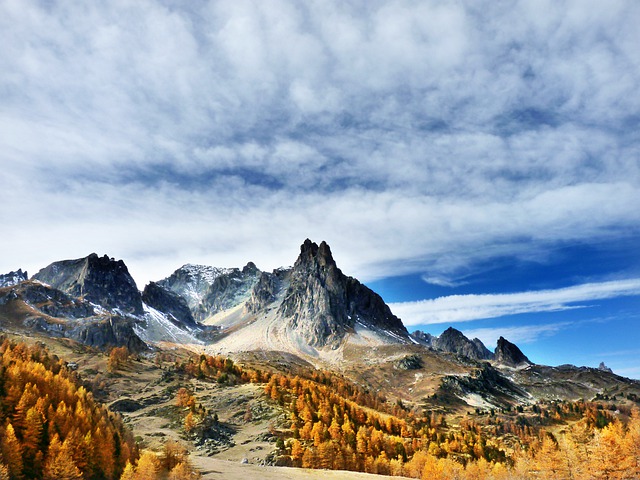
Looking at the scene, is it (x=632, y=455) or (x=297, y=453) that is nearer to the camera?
(x=297, y=453)

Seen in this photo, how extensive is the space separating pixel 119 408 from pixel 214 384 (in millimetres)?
44546

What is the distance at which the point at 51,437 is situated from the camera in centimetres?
7294

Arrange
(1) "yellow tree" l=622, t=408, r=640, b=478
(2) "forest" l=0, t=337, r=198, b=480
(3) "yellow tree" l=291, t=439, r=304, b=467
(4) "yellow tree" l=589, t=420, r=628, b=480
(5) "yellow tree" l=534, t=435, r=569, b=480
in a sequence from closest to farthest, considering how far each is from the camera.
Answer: (2) "forest" l=0, t=337, r=198, b=480
(1) "yellow tree" l=622, t=408, r=640, b=478
(3) "yellow tree" l=291, t=439, r=304, b=467
(4) "yellow tree" l=589, t=420, r=628, b=480
(5) "yellow tree" l=534, t=435, r=569, b=480

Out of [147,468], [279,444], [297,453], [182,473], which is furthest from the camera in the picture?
[279,444]

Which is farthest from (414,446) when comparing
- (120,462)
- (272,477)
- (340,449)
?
(120,462)

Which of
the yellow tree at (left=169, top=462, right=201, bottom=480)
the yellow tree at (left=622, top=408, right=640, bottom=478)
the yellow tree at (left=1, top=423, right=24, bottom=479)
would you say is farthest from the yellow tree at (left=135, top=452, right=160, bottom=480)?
the yellow tree at (left=622, top=408, right=640, bottom=478)

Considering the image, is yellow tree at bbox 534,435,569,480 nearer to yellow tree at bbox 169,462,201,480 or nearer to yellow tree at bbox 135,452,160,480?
yellow tree at bbox 169,462,201,480

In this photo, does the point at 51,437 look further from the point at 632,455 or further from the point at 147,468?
the point at 632,455

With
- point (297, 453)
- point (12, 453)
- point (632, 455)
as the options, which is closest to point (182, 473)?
point (12, 453)

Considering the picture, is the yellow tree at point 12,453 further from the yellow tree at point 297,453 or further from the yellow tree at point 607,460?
the yellow tree at point 607,460

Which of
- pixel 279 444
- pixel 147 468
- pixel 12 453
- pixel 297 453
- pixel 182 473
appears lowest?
pixel 297 453

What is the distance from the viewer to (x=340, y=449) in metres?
124

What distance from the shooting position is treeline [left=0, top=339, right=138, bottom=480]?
6481 cm

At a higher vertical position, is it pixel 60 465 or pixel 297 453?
pixel 60 465
